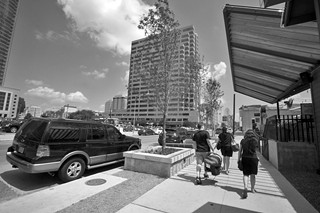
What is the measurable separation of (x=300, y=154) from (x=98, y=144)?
7.84 m

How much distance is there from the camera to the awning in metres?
4.10

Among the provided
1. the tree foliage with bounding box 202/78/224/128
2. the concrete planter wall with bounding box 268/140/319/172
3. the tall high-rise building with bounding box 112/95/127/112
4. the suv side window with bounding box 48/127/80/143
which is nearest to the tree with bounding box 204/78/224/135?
the tree foliage with bounding box 202/78/224/128

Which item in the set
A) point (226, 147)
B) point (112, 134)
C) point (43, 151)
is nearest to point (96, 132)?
point (112, 134)

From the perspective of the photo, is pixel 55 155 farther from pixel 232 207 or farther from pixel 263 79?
pixel 263 79

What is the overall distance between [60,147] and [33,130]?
1.00 meters

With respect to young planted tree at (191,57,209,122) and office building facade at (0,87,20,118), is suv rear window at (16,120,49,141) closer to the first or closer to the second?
young planted tree at (191,57,209,122)

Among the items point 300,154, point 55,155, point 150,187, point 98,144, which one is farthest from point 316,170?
point 55,155

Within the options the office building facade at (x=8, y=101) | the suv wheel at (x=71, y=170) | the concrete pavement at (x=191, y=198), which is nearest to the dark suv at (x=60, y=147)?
the suv wheel at (x=71, y=170)

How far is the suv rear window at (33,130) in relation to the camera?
14.6 feet

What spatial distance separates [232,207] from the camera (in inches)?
127

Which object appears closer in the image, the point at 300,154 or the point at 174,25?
the point at 300,154

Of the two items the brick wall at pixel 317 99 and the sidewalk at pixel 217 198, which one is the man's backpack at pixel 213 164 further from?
the brick wall at pixel 317 99

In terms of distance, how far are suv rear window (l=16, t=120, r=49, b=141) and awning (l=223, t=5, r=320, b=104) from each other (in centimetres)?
620

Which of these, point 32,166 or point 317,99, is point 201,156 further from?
point 317,99
